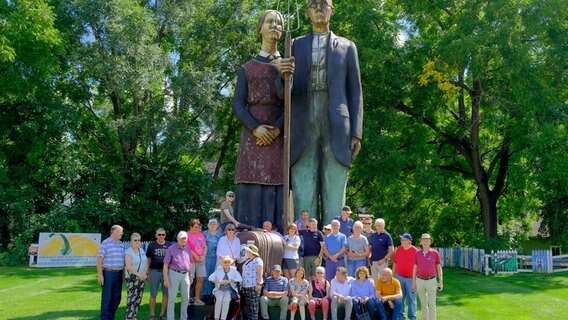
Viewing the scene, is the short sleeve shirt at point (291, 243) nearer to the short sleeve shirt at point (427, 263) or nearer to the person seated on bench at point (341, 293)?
the person seated on bench at point (341, 293)

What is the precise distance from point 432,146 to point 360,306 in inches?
605

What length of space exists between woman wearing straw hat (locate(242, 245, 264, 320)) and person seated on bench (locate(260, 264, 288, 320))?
121 mm

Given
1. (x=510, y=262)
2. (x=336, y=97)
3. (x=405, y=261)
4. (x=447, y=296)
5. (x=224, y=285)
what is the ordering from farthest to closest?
(x=510, y=262), (x=447, y=296), (x=336, y=97), (x=405, y=261), (x=224, y=285)

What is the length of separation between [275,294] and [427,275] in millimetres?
2178

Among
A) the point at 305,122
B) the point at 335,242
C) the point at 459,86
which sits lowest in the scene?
the point at 335,242

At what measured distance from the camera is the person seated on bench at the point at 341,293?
8.55 metres

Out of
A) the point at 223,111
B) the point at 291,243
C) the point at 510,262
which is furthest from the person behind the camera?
the point at 223,111

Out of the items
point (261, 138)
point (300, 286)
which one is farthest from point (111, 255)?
point (261, 138)

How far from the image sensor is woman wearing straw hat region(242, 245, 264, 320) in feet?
27.4

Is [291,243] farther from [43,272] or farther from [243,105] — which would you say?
[43,272]

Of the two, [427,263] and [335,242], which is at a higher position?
[335,242]

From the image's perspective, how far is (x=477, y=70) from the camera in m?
19.8

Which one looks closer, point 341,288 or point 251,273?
point 251,273

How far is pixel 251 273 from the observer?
8.36 m
